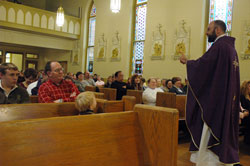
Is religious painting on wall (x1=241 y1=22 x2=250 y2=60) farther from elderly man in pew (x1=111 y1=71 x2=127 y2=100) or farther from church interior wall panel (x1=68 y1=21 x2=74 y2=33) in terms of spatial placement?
church interior wall panel (x1=68 y1=21 x2=74 y2=33)

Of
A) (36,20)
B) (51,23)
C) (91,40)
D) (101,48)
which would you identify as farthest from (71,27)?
(101,48)

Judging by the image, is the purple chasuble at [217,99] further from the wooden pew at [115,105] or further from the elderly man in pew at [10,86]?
the elderly man in pew at [10,86]

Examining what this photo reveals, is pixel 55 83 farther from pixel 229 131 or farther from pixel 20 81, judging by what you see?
pixel 229 131

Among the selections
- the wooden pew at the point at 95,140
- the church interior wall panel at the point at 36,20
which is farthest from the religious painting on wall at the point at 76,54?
the wooden pew at the point at 95,140

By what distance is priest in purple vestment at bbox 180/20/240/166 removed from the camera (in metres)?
2.41

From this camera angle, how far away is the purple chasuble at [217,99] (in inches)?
94.7

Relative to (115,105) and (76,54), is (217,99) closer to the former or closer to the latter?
(115,105)

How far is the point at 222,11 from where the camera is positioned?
848 cm

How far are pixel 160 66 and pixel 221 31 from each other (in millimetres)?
7449

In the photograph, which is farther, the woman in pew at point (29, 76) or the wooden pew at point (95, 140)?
the woman in pew at point (29, 76)

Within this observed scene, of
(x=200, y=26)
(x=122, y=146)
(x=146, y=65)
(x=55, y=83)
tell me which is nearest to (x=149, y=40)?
(x=146, y=65)

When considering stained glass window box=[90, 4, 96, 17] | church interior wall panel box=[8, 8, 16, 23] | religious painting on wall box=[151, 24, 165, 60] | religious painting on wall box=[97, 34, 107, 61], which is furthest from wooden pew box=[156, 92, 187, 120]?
stained glass window box=[90, 4, 96, 17]

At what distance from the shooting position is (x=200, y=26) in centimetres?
883

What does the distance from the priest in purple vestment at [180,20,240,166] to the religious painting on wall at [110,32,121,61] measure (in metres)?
9.51
